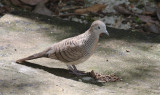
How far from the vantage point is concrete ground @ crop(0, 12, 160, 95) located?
4.68 meters

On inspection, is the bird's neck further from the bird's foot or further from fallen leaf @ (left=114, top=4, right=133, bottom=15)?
fallen leaf @ (left=114, top=4, right=133, bottom=15)

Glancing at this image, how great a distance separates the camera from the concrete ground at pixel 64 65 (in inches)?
184

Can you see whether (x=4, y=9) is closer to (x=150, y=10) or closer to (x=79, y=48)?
(x=150, y=10)

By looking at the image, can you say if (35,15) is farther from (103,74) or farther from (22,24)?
(103,74)

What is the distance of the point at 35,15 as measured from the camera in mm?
7406

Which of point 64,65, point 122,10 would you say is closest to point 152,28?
point 122,10

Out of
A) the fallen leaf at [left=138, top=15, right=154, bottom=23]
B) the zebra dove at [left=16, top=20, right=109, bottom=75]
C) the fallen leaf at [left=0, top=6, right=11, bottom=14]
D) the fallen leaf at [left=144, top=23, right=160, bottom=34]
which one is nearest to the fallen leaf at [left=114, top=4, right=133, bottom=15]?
the fallen leaf at [left=138, top=15, right=154, bottom=23]

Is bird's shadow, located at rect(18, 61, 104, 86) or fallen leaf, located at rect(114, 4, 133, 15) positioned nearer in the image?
bird's shadow, located at rect(18, 61, 104, 86)

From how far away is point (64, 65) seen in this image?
5625mm

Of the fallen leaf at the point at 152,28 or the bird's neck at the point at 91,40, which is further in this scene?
the fallen leaf at the point at 152,28

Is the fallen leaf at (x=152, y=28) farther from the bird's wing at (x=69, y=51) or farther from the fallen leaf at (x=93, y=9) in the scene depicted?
the bird's wing at (x=69, y=51)

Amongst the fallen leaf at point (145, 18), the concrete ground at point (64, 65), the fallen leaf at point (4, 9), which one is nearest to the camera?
the concrete ground at point (64, 65)

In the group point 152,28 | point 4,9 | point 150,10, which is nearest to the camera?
→ point 152,28

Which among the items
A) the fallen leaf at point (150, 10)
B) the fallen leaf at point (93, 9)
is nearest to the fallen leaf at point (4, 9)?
the fallen leaf at point (93, 9)
